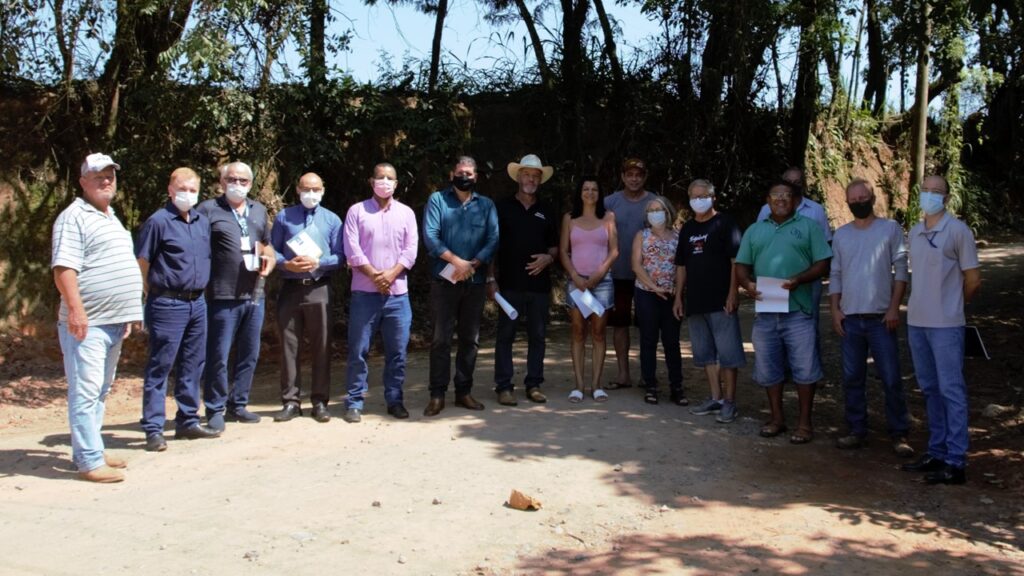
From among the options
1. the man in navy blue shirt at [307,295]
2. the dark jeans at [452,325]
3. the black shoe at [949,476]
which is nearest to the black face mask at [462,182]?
the dark jeans at [452,325]

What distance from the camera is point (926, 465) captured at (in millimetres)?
6230

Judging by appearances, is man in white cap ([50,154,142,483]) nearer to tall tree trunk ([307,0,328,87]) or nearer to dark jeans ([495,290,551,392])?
dark jeans ([495,290,551,392])

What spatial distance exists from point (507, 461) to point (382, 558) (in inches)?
65.2

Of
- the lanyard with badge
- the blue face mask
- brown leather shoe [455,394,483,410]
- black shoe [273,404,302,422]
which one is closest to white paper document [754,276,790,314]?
the blue face mask

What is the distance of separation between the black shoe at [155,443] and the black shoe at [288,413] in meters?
0.97

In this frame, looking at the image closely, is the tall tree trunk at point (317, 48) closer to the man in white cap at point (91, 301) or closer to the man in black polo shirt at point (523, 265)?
Result: the man in black polo shirt at point (523, 265)

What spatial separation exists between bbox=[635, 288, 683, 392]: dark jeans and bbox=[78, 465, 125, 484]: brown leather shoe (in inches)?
161

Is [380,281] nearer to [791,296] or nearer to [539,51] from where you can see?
[791,296]

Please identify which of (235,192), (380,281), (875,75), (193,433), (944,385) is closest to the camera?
(944,385)

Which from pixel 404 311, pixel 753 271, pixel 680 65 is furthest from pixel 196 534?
pixel 680 65

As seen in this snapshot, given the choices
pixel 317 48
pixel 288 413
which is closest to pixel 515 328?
pixel 288 413

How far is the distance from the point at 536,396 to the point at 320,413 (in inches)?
69.0

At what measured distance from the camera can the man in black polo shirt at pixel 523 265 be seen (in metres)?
7.46

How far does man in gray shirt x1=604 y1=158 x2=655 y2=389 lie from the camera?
7.86 metres
